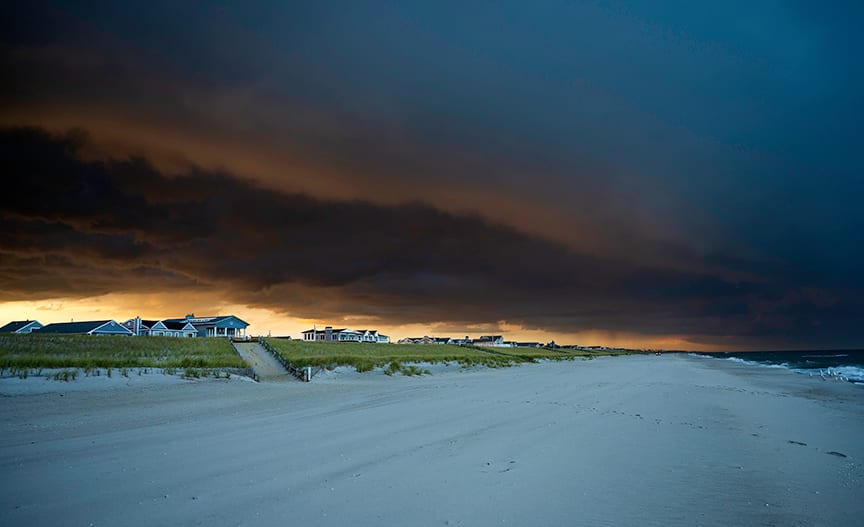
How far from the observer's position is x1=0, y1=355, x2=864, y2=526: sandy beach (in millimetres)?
6367

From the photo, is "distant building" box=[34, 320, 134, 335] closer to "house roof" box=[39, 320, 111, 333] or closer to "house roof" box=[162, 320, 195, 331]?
"house roof" box=[39, 320, 111, 333]

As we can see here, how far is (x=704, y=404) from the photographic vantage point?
18.8m

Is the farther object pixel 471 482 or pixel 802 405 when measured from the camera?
pixel 802 405

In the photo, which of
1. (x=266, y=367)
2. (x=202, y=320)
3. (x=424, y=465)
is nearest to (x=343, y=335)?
(x=202, y=320)

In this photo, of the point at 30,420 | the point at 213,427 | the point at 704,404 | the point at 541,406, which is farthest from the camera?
the point at 704,404

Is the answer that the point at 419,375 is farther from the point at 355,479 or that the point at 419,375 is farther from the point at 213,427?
the point at 355,479

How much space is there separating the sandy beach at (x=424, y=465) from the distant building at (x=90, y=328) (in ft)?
228

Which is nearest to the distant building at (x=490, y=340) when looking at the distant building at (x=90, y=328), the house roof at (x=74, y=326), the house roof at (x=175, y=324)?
the house roof at (x=175, y=324)

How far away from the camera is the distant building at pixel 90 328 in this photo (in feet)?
243

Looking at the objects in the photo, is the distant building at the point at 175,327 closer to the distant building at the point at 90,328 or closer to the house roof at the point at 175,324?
the house roof at the point at 175,324

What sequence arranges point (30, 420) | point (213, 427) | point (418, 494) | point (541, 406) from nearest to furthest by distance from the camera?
1. point (418, 494)
2. point (213, 427)
3. point (30, 420)
4. point (541, 406)

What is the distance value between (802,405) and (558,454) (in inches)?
631

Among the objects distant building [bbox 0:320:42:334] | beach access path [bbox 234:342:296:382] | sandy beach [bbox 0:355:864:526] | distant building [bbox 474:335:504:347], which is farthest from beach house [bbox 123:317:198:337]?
distant building [bbox 474:335:504:347]

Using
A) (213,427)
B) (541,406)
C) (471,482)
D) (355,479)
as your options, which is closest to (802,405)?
(541,406)
